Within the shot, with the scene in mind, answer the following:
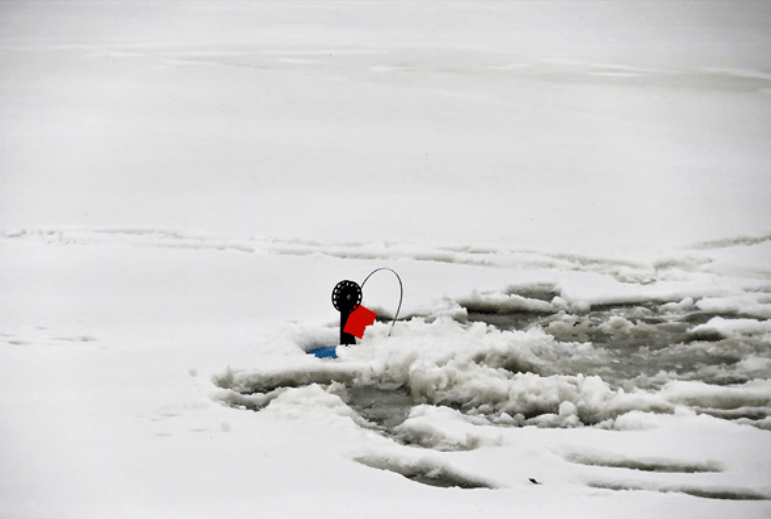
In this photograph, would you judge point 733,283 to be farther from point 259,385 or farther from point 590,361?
point 259,385

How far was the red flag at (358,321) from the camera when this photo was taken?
3.84m

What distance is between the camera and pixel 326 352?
3.84 metres

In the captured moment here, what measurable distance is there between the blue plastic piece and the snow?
0.13 ft

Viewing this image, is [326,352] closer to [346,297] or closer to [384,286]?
[346,297]

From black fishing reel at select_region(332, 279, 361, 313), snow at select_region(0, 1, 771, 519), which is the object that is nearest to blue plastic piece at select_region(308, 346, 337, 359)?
snow at select_region(0, 1, 771, 519)

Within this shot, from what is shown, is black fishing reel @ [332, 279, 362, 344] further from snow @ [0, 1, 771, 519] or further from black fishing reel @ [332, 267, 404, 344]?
snow @ [0, 1, 771, 519]

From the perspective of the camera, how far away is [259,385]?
3541mm

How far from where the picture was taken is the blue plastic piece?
3799 millimetres

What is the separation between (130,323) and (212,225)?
1.48m

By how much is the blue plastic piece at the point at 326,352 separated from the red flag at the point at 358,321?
0.10 metres

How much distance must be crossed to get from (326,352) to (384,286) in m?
0.86

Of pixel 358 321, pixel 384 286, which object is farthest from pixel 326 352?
pixel 384 286

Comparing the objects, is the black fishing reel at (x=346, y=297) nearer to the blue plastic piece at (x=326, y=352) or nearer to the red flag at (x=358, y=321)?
the red flag at (x=358, y=321)

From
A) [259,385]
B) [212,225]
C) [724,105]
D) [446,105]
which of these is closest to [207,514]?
[259,385]
